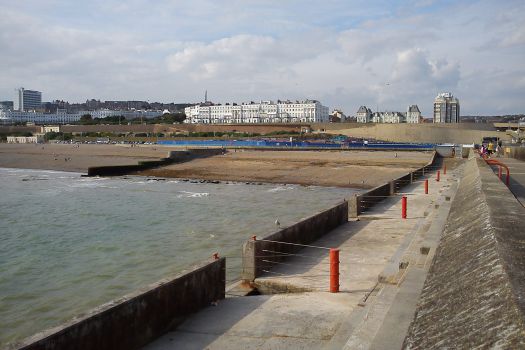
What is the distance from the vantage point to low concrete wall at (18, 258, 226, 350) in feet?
18.8

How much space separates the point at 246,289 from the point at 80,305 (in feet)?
12.0

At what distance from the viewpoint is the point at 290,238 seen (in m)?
12.0

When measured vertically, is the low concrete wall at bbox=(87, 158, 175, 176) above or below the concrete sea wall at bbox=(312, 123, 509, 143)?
below

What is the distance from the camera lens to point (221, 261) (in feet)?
30.0

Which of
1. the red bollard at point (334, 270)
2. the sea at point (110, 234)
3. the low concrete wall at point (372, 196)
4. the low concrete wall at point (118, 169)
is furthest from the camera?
the low concrete wall at point (118, 169)

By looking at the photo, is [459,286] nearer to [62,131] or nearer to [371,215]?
[371,215]

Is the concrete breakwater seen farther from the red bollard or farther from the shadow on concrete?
the red bollard

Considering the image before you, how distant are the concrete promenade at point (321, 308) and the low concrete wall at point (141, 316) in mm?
203

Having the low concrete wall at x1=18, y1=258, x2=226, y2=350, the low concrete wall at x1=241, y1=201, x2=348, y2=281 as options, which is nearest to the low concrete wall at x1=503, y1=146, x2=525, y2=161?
the low concrete wall at x1=241, y1=201, x2=348, y2=281

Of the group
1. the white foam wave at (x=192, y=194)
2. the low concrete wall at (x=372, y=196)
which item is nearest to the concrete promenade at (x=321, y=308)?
the low concrete wall at (x=372, y=196)

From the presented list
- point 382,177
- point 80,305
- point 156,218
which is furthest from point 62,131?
point 80,305

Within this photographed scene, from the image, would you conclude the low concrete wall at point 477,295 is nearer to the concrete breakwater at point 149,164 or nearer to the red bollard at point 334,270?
the red bollard at point 334,270

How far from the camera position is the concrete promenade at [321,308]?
6.18 metres

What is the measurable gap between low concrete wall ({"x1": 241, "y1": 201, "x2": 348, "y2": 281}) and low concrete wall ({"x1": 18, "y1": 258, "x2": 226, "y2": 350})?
126 centimetres
